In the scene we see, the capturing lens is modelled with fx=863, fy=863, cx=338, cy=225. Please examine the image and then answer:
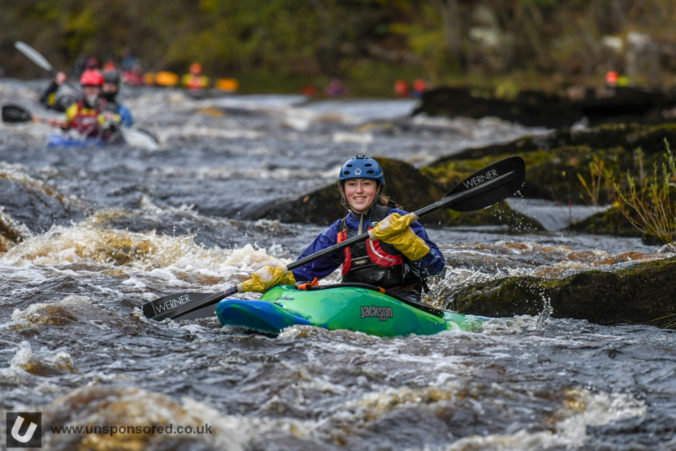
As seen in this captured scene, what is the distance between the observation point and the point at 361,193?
17.1 feet

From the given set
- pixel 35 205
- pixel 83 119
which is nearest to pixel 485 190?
pixel 35 205

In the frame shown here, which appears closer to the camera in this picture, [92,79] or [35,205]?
[35,205]

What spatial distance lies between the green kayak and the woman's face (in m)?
0.60

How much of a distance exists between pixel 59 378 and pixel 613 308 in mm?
3111

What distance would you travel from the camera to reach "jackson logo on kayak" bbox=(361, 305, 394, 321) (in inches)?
185

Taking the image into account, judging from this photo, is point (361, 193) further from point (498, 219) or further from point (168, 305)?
point (498, 219)

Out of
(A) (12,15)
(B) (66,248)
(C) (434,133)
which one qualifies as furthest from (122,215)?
(A) (12,15)

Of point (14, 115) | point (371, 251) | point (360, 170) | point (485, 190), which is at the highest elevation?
point (14, 115)

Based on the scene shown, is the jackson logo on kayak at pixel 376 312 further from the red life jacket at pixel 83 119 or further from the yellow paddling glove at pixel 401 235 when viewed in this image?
the red life jacket at pixel 83 119

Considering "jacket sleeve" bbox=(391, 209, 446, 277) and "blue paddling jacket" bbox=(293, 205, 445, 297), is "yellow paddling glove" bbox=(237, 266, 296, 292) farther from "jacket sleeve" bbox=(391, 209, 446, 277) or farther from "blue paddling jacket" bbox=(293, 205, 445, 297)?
"jacket sleeve" bbox=(391, 209, 446, 277)

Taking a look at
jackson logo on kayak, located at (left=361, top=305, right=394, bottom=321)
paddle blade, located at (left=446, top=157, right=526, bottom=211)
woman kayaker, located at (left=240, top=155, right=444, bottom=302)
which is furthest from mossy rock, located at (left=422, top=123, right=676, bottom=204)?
jackson logo on kayak, located at (left=361, top=305, right=394, bottom=321)

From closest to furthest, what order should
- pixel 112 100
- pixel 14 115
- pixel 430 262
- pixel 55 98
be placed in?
pixel 430 262 < pixel 14 115 < pixel 55 98 < pixel 112 100

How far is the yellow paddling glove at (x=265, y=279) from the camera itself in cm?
494

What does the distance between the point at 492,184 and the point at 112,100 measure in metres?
9.88
